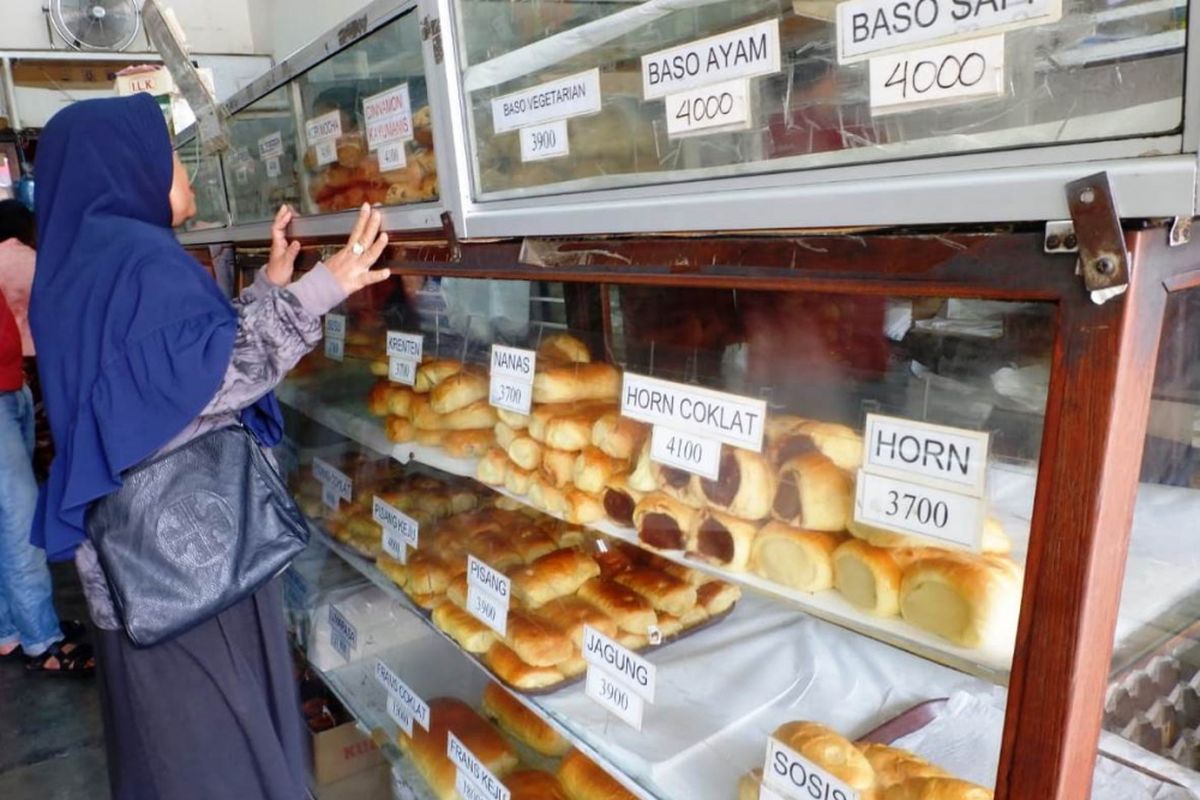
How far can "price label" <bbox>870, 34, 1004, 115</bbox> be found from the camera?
671 mm

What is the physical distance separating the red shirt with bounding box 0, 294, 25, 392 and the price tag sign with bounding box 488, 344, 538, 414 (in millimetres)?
2940

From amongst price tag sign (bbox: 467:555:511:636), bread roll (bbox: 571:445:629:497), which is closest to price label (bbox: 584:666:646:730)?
price tag sign (bbox: 467:555:511:636)

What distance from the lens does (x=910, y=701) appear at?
4.44 ft

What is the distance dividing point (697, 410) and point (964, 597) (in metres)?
0.41

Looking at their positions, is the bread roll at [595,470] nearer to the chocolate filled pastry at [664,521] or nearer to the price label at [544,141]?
the chocolate filled pastry at [664,521]

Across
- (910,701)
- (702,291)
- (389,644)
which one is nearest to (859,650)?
(910,701)

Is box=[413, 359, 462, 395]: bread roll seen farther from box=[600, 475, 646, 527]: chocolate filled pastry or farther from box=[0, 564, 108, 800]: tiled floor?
box=[0, 564, 108, 800]: tiled floor

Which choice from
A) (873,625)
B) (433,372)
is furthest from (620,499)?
(433,372)

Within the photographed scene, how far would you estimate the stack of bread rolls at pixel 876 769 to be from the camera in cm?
100

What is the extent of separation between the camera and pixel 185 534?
1611mm

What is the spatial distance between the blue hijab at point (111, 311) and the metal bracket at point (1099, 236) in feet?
4.28

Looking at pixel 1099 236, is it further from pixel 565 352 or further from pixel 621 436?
pixel 565 352

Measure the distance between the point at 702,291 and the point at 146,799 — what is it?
64.8 inches

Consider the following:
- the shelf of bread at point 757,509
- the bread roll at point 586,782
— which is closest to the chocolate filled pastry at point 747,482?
the shelf of bread at point 757,509
